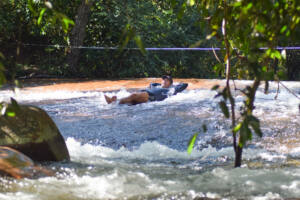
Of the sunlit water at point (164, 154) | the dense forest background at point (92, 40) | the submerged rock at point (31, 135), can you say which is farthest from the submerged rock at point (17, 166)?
the dense forest background at point (92, 40)

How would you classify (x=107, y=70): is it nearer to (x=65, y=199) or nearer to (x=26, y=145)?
(x=26, y=145)

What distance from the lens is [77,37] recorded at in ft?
52.1

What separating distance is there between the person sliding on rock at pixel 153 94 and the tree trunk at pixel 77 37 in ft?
20.9

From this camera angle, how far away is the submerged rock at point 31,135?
498cm

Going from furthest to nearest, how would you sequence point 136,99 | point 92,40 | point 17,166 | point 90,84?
point 92,40 → point 90,84 → point 136,99 → point 17,166

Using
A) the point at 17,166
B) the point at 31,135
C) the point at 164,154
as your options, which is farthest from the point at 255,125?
the point at 164,154

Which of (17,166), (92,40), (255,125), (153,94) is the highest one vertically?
(92,40)

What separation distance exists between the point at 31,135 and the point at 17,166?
2.46ft

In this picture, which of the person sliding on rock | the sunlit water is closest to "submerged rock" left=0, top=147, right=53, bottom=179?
the sunlit water

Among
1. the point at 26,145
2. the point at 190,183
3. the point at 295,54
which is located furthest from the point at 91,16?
the point at 190,183

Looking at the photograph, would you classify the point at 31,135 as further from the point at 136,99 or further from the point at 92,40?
the point at 92,40

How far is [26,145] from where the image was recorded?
197 inches

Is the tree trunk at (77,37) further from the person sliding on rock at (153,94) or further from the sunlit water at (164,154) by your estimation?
the person sliding on rock at (153,94)

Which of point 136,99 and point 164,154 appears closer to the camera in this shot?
point 164,154
